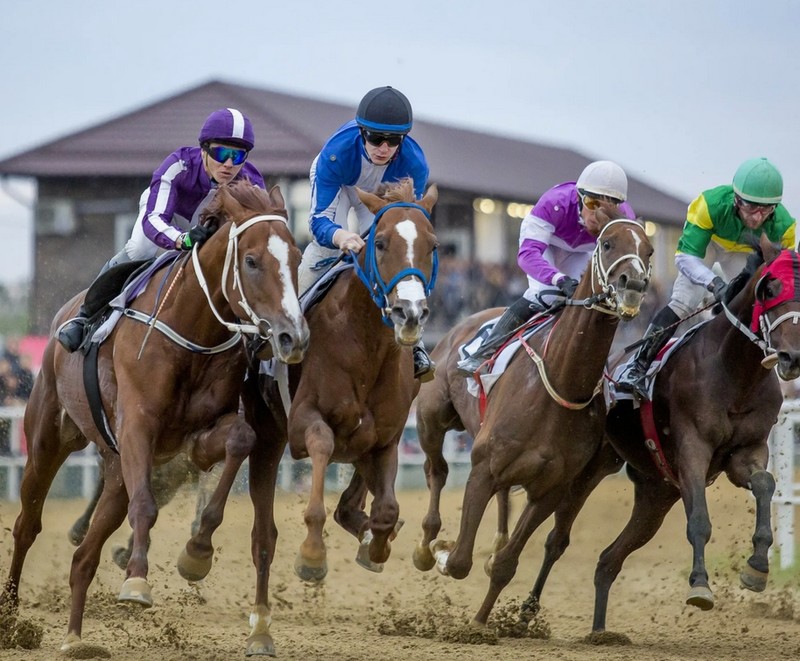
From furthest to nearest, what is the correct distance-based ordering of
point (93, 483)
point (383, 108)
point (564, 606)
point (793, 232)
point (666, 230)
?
point (666, 230), point (93, 483), point (564, 606), point (793, 232), point (383, 108)

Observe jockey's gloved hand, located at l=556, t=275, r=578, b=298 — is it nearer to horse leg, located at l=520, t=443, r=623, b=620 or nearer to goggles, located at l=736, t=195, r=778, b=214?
goggles, located at l=736, t=195, r=778, b=214

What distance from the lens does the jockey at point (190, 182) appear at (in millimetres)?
6750

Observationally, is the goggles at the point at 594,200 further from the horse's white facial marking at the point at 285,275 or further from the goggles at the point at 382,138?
the horse's white facial marking at the point at 285,275

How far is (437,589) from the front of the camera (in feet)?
32.4

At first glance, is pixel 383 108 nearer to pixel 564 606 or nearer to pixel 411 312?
pixel 411 312

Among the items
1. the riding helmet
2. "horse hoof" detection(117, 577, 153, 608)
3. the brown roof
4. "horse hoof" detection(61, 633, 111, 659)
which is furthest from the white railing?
the brown roof

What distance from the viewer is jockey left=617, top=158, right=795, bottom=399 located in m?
7.12

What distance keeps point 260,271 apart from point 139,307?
0.98 m

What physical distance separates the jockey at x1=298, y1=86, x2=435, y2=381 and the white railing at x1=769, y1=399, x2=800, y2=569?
3830 mm

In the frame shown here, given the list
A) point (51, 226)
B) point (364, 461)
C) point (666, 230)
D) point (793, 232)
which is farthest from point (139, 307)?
point (666, 230)

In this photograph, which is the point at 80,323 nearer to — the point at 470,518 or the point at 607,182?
the point at 470,518

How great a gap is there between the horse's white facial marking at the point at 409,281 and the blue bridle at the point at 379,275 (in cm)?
4

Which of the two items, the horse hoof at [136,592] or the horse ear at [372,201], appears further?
the horse ear at [372,201]

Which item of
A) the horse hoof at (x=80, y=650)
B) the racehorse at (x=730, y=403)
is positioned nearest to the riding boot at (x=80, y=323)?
the horse hoof at (x=80, y=650)
